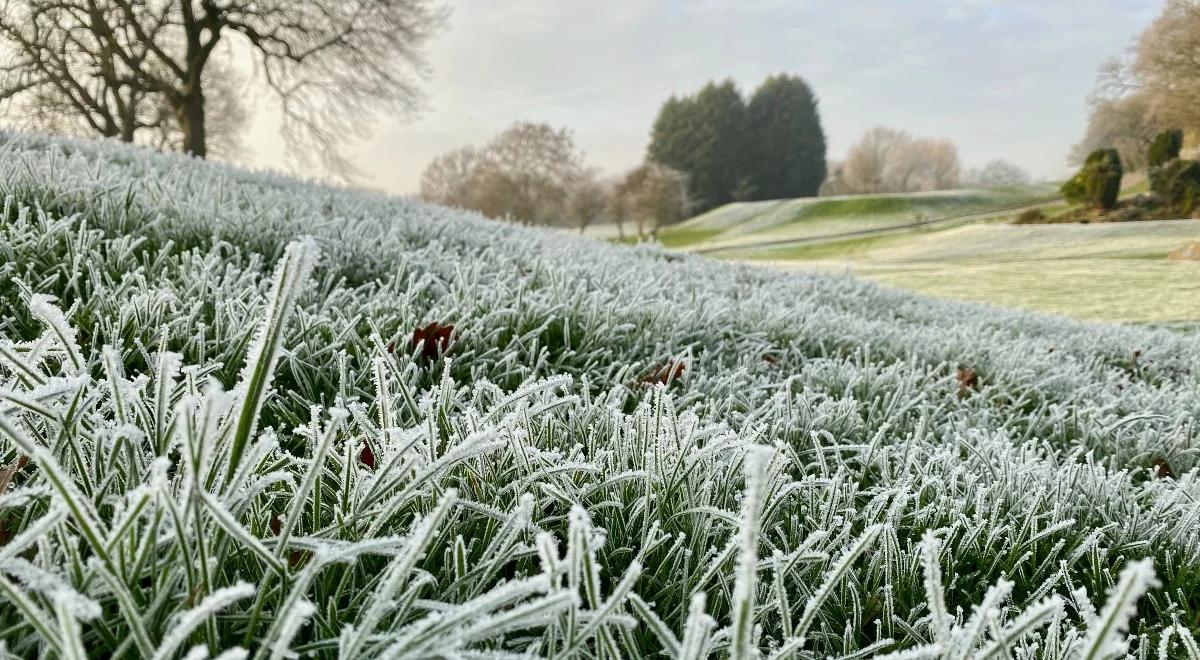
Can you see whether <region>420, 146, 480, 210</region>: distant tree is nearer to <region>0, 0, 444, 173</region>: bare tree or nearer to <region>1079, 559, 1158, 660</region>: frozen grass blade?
<region>0, 0, 444, 173</region>: bare tree

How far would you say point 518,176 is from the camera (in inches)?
1451

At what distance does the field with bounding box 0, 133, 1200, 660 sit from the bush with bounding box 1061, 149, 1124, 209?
10.7 m

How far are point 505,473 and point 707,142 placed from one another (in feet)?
166

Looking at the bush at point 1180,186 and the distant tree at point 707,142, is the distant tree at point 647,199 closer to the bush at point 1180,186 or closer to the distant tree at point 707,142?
the distant tree at point 707,142

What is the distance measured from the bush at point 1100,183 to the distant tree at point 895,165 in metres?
35.8

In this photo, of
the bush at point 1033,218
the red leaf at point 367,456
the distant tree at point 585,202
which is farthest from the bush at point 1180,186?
the distant tree at point 585,202

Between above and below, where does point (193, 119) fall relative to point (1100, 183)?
above

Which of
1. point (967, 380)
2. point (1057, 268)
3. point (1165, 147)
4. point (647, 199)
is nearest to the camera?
point (967, 380)

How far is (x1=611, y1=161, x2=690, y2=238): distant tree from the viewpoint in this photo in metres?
38.3

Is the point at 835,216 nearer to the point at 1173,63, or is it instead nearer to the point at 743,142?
the point at 743,142

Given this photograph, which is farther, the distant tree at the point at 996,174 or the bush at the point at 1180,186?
the distant tree at the point at 996,174

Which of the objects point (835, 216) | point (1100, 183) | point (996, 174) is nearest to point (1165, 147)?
point (1100, 183)

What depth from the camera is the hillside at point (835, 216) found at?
1225 inches

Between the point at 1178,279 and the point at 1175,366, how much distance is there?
13.3 ft
